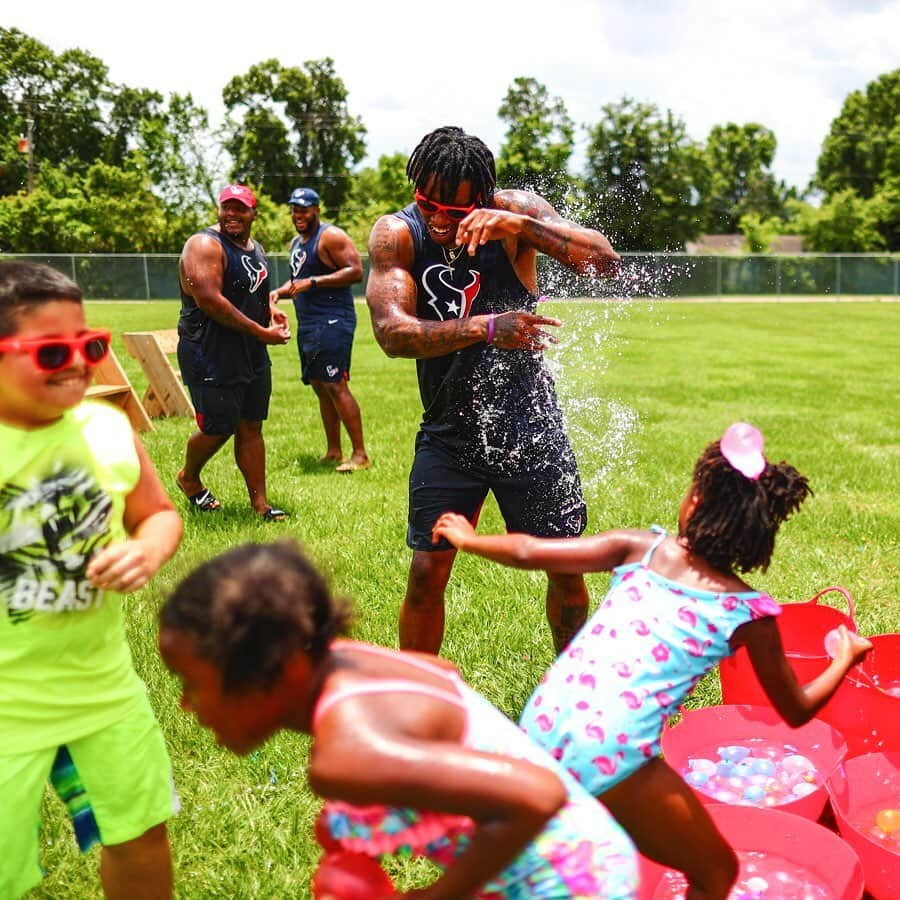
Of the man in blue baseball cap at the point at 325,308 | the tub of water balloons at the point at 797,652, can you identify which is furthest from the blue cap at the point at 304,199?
the tub of water balloons at the point at 797,652

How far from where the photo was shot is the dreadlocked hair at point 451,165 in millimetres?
2967

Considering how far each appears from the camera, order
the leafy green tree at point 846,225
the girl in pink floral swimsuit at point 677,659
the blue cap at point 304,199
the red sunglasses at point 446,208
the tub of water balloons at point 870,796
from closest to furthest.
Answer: the girl in pink floral swimsuit at point 677,659 < the tub of water balloons at point 870,796 < the red sunglasses at point 446,208 < the blue cap at point 304,199 < the leafy green tree at point 846,225

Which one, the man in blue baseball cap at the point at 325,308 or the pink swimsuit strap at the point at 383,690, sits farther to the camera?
the man in blue baseball cap at the point at 325,308

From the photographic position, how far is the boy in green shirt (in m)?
1.81

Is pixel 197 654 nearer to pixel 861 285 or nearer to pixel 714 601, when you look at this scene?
pixel 714 601

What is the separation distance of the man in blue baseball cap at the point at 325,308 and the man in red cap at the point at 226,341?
134 centimetres

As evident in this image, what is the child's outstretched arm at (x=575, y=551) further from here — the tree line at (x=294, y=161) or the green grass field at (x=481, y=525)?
the tree line at (x=294, y=161)

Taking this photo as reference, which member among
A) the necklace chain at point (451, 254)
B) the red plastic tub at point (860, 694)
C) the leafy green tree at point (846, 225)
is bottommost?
the red plastic tub at point (860, 694)

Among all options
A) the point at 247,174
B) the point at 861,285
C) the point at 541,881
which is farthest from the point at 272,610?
the point at 247,174

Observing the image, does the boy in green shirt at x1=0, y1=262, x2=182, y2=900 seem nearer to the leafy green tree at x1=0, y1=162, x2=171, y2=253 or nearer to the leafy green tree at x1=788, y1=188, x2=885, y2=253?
the leafy green tree at x1=0, y1=162, x2=171, y2=253

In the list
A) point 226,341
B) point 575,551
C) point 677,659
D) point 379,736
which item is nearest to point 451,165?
point 575,551

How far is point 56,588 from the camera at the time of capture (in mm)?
1900

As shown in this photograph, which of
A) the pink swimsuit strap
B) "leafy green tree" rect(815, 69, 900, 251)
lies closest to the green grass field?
the pink swimsuit strap

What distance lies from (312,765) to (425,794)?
179mm
